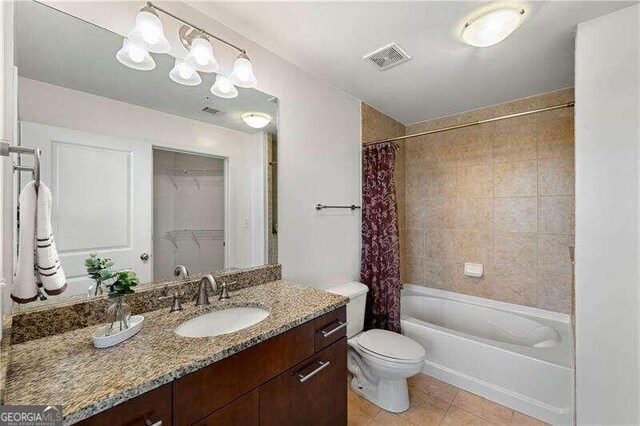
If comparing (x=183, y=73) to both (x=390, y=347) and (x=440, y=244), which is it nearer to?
(x=390, y=347)

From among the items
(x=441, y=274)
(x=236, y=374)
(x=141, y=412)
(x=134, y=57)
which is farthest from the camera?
(x=441, y=274)

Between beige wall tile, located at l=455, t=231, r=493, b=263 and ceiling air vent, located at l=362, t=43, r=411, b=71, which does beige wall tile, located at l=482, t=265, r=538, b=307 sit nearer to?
beige wall tile, located at l=455, t=231, r=493, b=263

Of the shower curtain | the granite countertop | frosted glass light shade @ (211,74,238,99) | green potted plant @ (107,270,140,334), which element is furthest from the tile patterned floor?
frosted glass light shade @ (211,74,238,99)

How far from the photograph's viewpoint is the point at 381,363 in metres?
1.71

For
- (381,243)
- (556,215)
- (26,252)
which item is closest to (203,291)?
(26,252)

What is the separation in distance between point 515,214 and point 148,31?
293cm

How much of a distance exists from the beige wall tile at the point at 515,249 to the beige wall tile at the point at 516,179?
1.23 feet

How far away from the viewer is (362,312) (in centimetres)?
220

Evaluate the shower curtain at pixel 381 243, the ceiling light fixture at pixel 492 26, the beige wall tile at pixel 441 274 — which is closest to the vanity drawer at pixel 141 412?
the shower curtain at pixel 381 243

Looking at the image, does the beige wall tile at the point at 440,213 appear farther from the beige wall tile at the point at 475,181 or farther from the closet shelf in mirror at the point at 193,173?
the closet shelf in mirror at the point at 193,173

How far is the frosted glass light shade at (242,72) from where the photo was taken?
4.66 feet

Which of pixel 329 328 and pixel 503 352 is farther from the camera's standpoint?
pixel 503 352

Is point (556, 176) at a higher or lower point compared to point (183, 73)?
lower

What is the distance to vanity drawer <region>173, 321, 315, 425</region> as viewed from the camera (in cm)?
77
